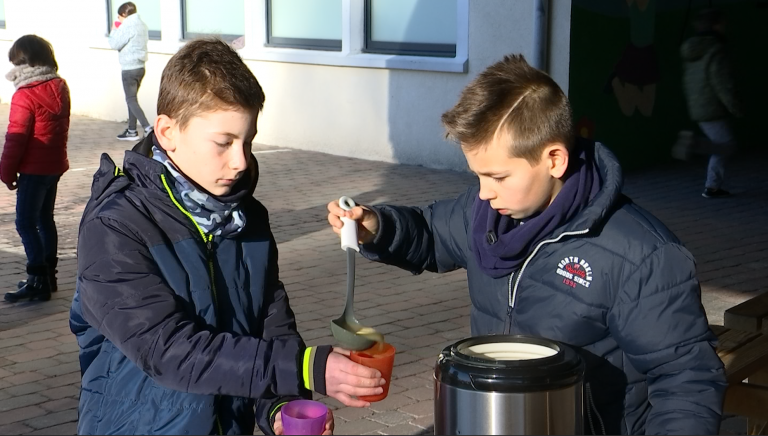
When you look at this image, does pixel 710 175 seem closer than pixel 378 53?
Yes

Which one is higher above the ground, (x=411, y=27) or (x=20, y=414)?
(x=411, y=27)

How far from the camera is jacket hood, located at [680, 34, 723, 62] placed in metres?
10.7

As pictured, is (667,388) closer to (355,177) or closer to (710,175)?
(710,175)

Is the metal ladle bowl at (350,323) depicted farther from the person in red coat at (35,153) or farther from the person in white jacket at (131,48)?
the person in white jacket at (131,48)

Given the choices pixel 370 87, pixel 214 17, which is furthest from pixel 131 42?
pixel 370 87

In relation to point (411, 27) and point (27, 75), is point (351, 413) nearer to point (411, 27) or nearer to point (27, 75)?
point (27, 75)

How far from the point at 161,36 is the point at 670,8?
8.16m

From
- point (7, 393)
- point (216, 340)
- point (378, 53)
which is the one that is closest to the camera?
point (216, 340)

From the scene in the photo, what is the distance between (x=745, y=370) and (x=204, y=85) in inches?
100

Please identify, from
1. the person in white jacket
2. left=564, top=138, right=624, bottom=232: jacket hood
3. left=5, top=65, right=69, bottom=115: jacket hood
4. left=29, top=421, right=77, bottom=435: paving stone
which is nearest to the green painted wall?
left=5, top=65, right=69, bottom=115: jacket hood

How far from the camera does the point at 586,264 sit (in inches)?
104

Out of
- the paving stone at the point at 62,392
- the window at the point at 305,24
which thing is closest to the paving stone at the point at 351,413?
the paving stone at the point at 62,392

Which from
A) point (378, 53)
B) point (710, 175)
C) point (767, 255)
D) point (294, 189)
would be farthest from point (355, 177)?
point (767, 255)

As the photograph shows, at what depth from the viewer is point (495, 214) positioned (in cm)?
282
